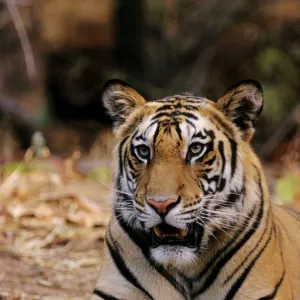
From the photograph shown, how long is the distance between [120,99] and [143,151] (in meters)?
0.45

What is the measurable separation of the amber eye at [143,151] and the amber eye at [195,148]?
0.64 feet

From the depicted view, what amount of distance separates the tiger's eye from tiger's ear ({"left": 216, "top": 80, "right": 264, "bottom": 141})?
0.41 m

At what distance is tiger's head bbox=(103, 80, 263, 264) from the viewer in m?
3.29

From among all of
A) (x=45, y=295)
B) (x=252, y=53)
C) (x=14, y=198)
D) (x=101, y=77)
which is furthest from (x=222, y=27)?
(x=45, y=295)

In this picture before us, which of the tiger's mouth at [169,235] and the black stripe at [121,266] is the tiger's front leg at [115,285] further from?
the tiger's mouth at [169,235]

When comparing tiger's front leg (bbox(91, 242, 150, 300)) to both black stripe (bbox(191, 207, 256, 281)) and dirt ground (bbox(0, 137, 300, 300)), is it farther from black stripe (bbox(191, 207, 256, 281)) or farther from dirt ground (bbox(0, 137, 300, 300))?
dirt ground (bbox(0, 137, 300, 300))

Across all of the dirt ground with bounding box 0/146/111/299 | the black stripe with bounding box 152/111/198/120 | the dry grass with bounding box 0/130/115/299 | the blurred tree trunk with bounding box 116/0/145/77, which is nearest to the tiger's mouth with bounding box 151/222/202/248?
the black stripe with bounding box 152/111/198/120

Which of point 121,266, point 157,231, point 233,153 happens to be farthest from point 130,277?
point 233,153

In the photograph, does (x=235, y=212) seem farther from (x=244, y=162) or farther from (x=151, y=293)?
(x=151, y=293)

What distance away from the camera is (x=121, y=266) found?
3639 millimetres

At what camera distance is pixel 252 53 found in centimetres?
1136

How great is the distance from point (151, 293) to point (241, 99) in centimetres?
96

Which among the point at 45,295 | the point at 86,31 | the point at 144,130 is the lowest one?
the point at 45,295

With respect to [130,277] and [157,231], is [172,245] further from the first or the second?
[130,277]
